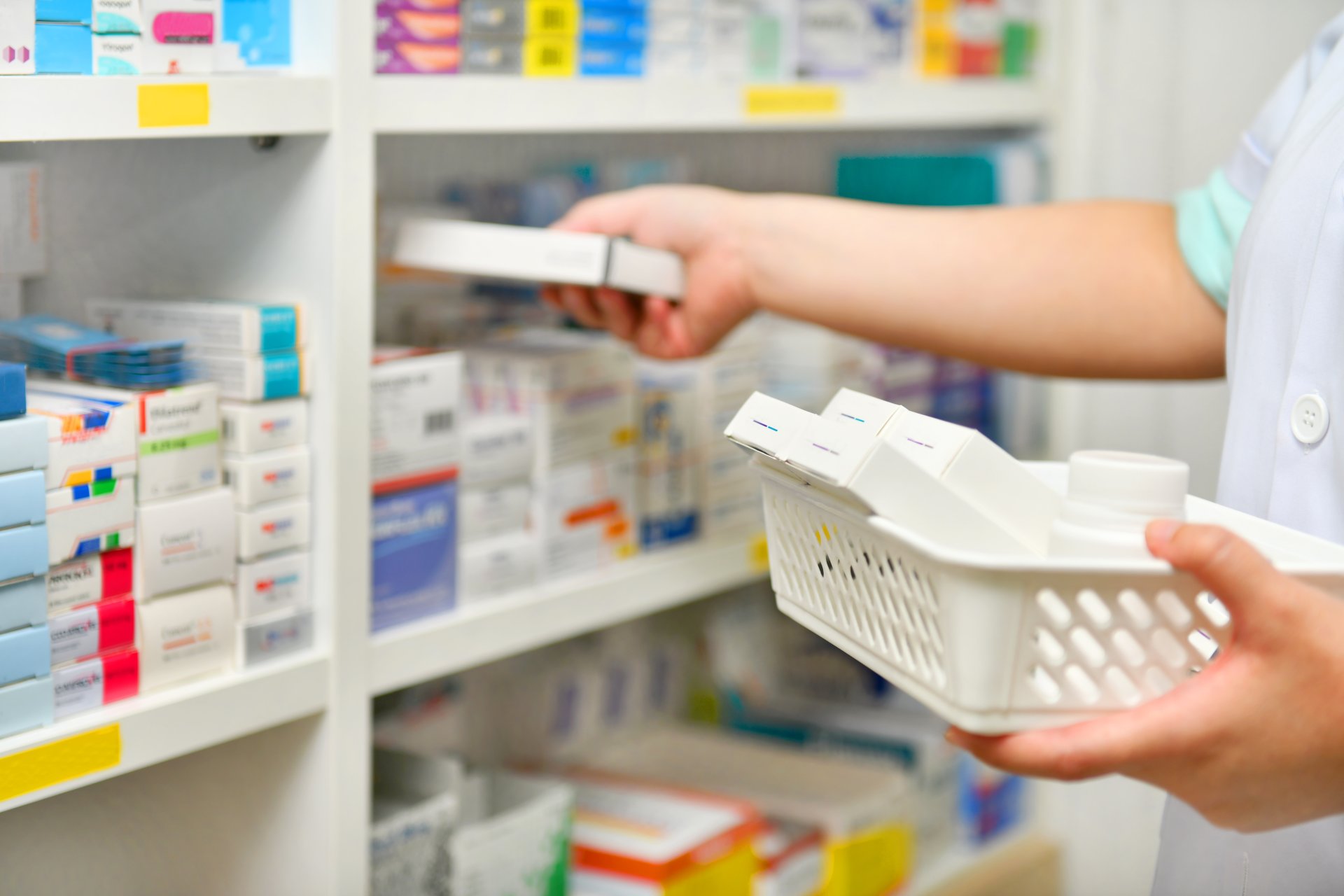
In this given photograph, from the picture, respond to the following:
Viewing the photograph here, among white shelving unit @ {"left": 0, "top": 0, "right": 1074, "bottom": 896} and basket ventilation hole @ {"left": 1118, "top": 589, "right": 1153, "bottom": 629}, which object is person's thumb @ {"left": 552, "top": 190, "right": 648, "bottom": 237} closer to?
white shelving unit @ {"left": 0, "top": 0, "right": 1074, "bottom": 896}

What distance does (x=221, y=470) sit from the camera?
0.93m

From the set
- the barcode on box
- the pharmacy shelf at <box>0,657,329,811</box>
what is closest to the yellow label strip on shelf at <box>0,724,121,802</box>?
the pharmacy shelf at <box>0,657,329,811</box>

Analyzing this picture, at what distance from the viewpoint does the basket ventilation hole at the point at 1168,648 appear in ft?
1.86

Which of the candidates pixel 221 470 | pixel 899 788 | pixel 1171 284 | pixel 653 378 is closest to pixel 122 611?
pixel 221 470

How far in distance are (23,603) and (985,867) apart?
1332mm

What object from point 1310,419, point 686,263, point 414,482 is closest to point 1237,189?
point 1310,419

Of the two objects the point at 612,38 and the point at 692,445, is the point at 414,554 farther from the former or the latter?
the point at 612,38

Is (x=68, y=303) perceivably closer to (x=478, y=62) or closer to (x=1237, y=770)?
(x=478, y=62)

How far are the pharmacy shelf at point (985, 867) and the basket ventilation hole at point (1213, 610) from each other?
44.9 inches

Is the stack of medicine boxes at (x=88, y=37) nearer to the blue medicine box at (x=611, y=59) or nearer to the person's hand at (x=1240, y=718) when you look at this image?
the blue medicine box at (x=611, y=59)

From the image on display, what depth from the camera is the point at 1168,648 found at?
570 millimetres

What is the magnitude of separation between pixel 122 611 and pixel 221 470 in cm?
12

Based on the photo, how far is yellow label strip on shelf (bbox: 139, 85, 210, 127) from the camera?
82cm

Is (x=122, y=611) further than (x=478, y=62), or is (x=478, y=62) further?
(x=478, y=62)
